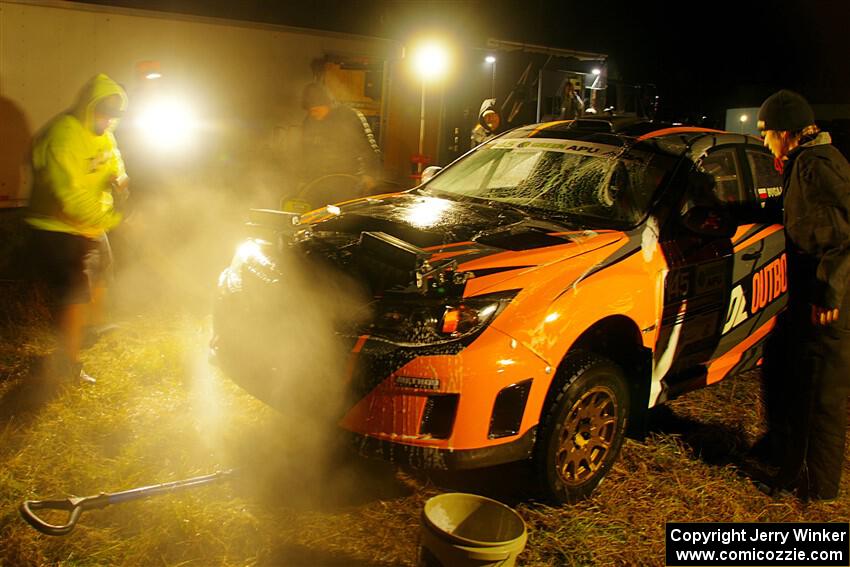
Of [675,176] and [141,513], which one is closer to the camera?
[141,513]

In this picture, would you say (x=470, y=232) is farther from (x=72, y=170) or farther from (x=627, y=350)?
(x=72, y=170)

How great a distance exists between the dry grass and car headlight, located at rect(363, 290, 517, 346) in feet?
1.86

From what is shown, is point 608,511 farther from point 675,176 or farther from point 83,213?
point 83,213

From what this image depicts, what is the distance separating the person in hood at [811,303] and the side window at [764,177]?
→ 2.79 feet

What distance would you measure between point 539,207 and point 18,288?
472 centimetres

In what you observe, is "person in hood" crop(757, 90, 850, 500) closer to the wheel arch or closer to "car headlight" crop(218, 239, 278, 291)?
the wheel arch

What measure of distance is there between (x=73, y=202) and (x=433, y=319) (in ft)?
9.03

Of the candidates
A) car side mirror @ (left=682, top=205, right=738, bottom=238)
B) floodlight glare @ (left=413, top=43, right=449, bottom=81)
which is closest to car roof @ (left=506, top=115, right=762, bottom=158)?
car side mirror @ (left=682, top=205, right=738, bottom=238)

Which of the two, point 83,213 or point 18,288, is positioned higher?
point 83,213

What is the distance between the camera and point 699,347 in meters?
4.18

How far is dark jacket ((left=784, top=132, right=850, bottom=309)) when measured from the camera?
3551 mm

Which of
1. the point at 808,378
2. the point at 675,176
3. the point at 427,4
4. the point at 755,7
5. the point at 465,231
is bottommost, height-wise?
the point at 808,378

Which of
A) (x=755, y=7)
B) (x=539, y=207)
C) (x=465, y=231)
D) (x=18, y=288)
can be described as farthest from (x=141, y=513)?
(x=755, y=7)

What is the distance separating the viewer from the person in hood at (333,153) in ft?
24.7
